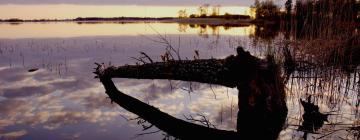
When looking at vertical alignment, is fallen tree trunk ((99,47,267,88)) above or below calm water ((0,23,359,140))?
above

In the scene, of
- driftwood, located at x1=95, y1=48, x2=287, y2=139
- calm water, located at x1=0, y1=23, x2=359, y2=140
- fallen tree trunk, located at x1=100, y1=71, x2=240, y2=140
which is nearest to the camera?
driftwood, located at x1=95, y1=48, x2=287, y2=139

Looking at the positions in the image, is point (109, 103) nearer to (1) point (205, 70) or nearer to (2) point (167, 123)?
(2) point (167, 123)

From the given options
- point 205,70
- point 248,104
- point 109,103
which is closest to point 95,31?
point 109,103

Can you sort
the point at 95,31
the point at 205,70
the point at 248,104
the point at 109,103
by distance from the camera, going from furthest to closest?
1. the point at 95,31
2. the point at 109,103
3. the point at 205,70
4. the point at 248,104

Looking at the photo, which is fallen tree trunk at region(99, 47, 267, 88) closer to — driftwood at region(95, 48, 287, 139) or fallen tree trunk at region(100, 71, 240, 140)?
driftwood at region(95, 48, 287, 139)

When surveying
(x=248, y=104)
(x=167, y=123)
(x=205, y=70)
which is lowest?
(x=167, y=123)

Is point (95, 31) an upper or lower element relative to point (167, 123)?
upper

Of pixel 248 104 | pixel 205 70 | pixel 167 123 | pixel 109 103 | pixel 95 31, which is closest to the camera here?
pixel 248 104

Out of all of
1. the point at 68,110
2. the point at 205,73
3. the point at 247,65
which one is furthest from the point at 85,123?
the point at 247,65

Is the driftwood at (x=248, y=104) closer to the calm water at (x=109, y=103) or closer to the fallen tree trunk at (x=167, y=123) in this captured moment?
the fallen tree trunk at (x=167, y=123)

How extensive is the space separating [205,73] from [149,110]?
62.3 inches

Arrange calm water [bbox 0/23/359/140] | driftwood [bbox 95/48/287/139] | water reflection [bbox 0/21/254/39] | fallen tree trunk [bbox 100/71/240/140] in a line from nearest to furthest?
driftwood [bbox 95/48/287/139] → fallen tree trunk [bbox 100/71/240/140] → calm water [bbox 0/23/359/140] → water reflection [bbox 0/21/254/39]

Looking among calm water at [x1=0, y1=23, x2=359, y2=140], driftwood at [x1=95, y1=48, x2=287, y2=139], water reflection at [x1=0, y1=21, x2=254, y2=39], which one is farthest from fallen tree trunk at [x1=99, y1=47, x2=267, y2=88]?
water reflection at [x1=0, y1=21, x2=254, y2=39]

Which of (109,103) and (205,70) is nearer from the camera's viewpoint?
(205,70)
